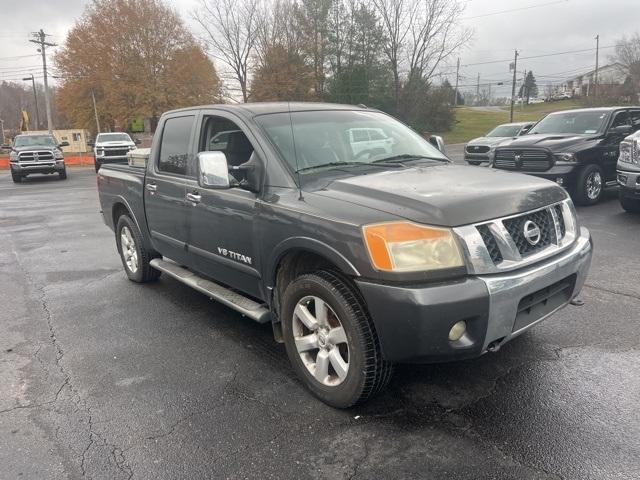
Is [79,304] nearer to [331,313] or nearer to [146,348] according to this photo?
[146,348]

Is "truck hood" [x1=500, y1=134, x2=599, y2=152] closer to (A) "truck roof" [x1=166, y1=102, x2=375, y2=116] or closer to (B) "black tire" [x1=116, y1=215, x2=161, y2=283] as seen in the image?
(A) "truck roof" [x1=166, y1=102, x2=375, y2=116]

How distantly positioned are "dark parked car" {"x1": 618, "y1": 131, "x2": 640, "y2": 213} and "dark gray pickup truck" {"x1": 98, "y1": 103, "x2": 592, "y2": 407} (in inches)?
200

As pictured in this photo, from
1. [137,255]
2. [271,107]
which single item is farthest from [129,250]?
[271,107]

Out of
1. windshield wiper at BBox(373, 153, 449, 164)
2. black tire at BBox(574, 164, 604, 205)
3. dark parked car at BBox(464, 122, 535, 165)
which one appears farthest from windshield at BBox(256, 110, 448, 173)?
dark parked car at BBox(464, 122, 535, 165)

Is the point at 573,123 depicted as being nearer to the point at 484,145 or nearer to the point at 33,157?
the point at 484,145

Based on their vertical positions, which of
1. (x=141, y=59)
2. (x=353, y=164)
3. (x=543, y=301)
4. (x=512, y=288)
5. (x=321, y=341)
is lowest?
(x=321, y=341)

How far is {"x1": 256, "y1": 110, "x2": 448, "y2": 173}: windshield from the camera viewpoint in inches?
146

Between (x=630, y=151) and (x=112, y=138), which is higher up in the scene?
(x=112, y=138)

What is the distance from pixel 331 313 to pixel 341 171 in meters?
1.04

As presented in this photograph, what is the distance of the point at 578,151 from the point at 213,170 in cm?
839

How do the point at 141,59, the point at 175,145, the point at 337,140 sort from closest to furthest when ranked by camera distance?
the point at 337,140
the point at 175,145
the point at 141,59

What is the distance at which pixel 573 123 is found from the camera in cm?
1088

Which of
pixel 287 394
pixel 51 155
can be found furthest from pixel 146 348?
pixel 51 155

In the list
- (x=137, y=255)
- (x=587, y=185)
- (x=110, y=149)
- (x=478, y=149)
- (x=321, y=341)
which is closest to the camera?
(x=321, y=341)
